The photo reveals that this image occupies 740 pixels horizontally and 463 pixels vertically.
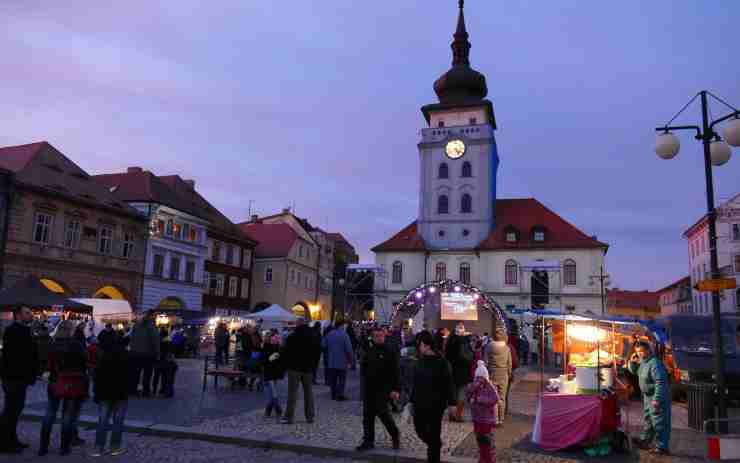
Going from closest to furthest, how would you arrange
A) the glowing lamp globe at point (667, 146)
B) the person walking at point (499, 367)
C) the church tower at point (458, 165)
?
the glowing lamp globe at point (667, 146) < the person walking at point (499, 367) < the church tower at point (458, 165)

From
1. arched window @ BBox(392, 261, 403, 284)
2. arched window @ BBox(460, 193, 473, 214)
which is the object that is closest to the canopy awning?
arched window @ BBox(392, 261, 403, 284)

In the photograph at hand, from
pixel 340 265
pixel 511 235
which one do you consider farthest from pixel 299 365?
pixel 340 265

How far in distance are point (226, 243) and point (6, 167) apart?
20.1 m

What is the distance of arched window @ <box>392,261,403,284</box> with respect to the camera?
167 ft

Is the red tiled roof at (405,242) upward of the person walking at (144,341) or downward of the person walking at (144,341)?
upward

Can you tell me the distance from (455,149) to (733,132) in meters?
41.3

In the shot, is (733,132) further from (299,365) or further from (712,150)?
(299,365)

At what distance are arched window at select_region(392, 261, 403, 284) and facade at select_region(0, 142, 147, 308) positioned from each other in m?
21.6

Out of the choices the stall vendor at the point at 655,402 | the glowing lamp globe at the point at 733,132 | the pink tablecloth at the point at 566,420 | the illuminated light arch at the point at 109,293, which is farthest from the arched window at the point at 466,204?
the pink tablecloth at the point at 566,420

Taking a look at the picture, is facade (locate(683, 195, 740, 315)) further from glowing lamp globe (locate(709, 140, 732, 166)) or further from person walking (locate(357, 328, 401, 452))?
person walking (locate(357, 328, 401, 452))

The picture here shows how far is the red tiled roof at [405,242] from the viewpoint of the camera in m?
50.7

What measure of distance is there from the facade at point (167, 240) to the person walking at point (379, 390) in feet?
101

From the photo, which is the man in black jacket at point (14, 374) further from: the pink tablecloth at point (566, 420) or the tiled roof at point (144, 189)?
the tiled roof at point (144, 189)

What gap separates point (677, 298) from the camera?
262 ft
